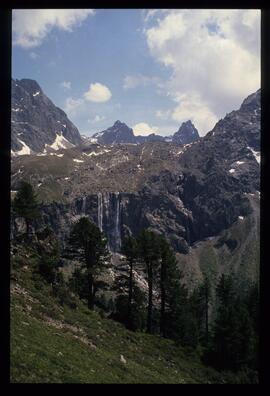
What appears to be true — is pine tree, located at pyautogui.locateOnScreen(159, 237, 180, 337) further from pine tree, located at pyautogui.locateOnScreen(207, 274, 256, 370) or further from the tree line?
pine tree, located at pyautogui.locateOnScreen(207, 274, 256, 370)

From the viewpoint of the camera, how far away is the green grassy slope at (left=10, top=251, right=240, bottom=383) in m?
13.2

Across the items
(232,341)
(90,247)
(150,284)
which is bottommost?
(232,341)

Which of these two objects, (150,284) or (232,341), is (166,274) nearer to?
(150,284)

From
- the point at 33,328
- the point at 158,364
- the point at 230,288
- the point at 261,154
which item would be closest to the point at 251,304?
the point at 230,288

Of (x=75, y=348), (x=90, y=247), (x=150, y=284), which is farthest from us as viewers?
(x=150, y=284)

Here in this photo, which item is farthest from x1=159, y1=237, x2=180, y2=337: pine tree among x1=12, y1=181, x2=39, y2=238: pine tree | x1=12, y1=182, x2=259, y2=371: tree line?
x1=12, y1=181, x2=39, y2=238: pine tree

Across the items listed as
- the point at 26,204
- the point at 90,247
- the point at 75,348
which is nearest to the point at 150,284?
the point at 90,247

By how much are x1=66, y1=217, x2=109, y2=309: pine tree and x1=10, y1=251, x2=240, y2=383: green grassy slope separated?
301 inches

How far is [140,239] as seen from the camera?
145ft

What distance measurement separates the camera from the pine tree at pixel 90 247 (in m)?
39.6

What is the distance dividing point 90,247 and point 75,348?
21.7 m

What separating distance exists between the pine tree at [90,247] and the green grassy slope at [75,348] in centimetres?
765

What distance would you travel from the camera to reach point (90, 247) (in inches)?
1598

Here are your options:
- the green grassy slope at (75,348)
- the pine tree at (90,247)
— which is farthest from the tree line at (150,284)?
the green grassy slope at (75,348)
